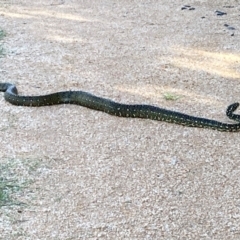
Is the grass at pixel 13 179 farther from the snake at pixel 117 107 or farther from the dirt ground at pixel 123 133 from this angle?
the snake at pixel 117 107

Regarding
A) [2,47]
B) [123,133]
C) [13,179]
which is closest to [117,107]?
[123,133]

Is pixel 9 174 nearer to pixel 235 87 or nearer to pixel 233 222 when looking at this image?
pixel 233 222

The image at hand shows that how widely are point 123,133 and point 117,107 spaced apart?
558mm

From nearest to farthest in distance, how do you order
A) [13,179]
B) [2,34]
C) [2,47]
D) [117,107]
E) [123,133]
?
1. [13,179]
2. [123,133]
3. [117,107]
4. [2,47]
5. [2,34]

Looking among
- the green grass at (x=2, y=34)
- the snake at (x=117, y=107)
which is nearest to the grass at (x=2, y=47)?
the green grass at (x=2, y=34)

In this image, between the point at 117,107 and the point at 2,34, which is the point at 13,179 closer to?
the point at 117,107

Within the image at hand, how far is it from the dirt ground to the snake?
0.30 ft

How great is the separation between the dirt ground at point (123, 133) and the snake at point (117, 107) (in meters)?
0.09

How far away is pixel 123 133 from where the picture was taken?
6910 millimetres

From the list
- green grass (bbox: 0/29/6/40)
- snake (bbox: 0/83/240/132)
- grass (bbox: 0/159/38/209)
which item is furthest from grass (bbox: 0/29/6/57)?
grass (bbox: 0/159/38/209)

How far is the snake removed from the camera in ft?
23.0

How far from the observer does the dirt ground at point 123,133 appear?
521 centimetres

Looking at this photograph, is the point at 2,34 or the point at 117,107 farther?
the point at 2,34

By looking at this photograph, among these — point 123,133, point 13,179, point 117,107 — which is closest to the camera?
point 13,179
